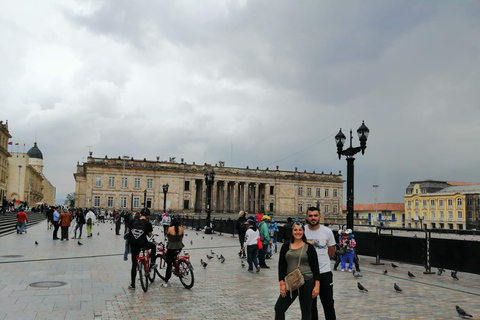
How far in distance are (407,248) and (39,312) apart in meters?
11.6

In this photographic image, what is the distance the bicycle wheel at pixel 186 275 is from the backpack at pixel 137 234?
→ 1.10 m

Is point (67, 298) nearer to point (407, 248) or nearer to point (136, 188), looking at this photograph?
point (407, 248)

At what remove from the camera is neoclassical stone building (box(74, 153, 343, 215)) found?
242 feet

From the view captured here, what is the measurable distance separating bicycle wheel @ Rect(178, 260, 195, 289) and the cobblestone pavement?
0.54 feet

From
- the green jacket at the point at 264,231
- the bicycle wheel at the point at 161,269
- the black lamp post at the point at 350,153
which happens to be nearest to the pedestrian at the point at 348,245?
the black lamp post at the point at 350,153

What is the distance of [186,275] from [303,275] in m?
5.04

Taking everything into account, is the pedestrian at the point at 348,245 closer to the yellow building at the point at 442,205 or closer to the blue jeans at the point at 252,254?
the blue jeans at the point at 252,254

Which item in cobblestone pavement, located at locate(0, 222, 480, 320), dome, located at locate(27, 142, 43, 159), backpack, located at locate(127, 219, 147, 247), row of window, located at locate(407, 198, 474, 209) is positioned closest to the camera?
cobblestone pavement, located at locate(0, 222, 480, 320)

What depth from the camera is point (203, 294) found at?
8812 mm

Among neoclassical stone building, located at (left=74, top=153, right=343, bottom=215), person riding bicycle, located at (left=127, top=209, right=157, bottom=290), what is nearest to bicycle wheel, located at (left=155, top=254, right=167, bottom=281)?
person riding bicycle, located at (left=127, top=209, right=157, bottom=290)

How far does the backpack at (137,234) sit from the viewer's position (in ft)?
29.5

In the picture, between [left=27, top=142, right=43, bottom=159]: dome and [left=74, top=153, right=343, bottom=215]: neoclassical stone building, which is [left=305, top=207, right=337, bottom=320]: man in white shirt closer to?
[left=74, top=153, right=343, bottom=215]: neoclassical stone building

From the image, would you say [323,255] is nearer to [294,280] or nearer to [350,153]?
[294,280]

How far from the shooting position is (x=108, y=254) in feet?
51.5
